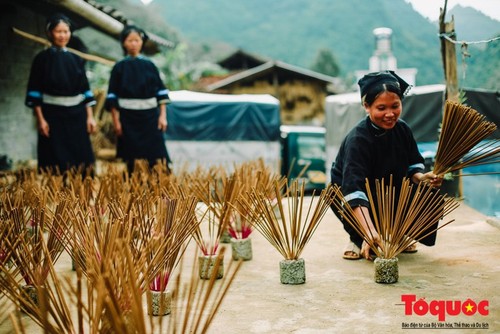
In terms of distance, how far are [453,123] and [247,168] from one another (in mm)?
1623

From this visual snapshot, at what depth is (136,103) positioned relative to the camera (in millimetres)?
5492

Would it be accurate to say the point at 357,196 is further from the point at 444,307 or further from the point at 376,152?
the point at 444,307

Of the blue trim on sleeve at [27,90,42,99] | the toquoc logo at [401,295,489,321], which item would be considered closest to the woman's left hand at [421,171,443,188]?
the toquoc logo at [401,295,489,321]

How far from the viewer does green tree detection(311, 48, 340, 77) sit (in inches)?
1571

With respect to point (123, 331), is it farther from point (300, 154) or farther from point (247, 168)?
point (300, 154)

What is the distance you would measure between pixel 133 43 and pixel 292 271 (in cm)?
336

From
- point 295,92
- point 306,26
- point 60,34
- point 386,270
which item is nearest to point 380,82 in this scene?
point 386,270

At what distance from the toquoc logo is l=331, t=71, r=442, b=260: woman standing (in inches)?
29.1

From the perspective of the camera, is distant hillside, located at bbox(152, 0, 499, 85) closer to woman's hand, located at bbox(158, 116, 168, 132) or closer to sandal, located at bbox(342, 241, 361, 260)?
woman's hand, located at bbox(158, 116, 168, 132)

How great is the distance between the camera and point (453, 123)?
117 inches

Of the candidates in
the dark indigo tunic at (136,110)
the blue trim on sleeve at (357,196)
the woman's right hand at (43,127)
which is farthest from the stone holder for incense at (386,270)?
the woman's right hand at (43,127)

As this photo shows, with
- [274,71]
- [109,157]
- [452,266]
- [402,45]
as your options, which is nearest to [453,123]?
[452,266]

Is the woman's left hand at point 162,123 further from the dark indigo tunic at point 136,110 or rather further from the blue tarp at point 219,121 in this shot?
the blue tarp at point 219,121

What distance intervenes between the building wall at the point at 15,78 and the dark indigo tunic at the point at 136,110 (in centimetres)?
261
